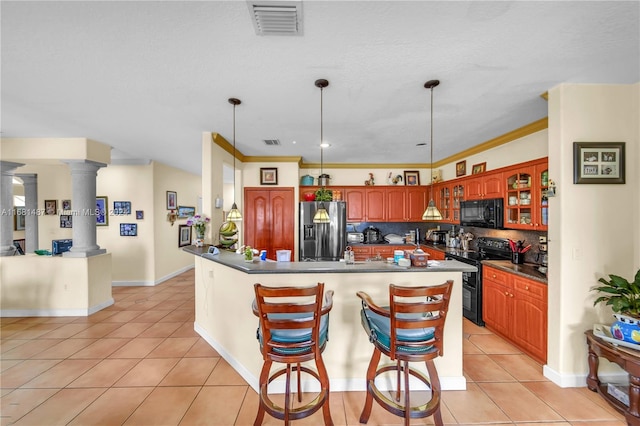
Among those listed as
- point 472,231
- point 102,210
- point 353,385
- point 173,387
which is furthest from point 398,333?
point 102,210

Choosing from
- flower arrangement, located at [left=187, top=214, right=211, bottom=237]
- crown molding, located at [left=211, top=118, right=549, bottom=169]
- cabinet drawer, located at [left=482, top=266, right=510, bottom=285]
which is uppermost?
crown molding, located at [left=211, top=118, right=549, bottom=169]

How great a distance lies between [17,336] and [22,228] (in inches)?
181

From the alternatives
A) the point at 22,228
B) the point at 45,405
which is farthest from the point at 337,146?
the point at 22,228

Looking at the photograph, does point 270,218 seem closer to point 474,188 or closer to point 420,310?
point 474,188

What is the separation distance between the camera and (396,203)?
535cm

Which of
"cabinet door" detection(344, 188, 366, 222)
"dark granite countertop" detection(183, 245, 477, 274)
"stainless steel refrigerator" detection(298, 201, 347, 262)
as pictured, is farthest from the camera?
"cabinet door" detection(344, 188, 366, 222)

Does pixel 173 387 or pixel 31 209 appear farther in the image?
pixel 31 209

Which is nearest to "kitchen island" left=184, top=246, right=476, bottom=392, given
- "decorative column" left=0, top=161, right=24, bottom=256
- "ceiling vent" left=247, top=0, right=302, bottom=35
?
"ceiling vent" left=247, top=0, right=302, bottom=35

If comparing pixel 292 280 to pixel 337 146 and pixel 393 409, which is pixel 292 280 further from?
pixel 337 146

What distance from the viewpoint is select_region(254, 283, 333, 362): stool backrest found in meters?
1.55

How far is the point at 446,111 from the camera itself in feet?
8.96

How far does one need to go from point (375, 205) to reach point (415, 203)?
873 millimetres

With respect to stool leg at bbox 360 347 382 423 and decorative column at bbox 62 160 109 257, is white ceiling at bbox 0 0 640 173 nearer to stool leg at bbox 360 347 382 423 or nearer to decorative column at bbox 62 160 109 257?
decorative column at bbox 62 160 109 257

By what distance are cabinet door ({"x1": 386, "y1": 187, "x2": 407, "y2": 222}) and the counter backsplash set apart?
1.02ft
